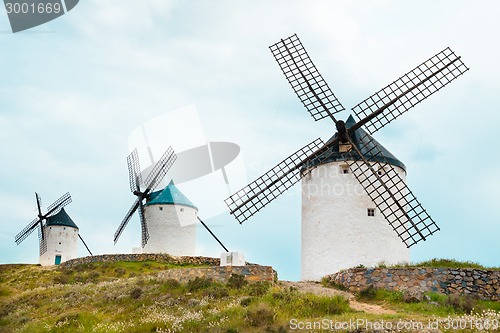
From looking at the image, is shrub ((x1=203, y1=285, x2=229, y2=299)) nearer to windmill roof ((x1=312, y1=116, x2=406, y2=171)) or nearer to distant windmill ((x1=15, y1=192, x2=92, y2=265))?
windmill roof ((x1=312, y1=116, x2=406, y2=171))

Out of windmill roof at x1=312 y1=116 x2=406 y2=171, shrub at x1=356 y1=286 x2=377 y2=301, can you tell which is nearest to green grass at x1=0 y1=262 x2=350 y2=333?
A: shrub at x1=356 y1=286 x2=377 y2=301

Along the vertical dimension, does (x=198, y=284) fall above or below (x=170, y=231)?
below

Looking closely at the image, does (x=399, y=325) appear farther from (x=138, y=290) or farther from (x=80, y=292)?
(x=80, y=292)

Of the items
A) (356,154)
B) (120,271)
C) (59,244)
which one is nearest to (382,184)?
(356,154)

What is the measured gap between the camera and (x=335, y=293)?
19531 millimetres

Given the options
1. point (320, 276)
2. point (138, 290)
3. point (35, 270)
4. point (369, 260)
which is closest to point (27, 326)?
point (138, 290)

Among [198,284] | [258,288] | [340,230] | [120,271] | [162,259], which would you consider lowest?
[258,288]

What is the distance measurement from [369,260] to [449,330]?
833 centimetres

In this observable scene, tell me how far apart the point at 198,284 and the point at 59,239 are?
→ 2846cm

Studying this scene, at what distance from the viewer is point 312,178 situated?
79.8ft

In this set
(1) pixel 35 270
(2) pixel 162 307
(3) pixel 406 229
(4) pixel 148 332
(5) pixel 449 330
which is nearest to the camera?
(5) pixel 449 330

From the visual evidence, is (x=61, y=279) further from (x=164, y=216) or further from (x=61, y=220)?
(x=61, y=220)

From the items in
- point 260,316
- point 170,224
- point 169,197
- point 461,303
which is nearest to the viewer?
point 260,316

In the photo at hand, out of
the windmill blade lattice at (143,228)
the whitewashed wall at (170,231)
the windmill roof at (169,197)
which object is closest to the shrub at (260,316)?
the windmill blade lattice at (143,228)
